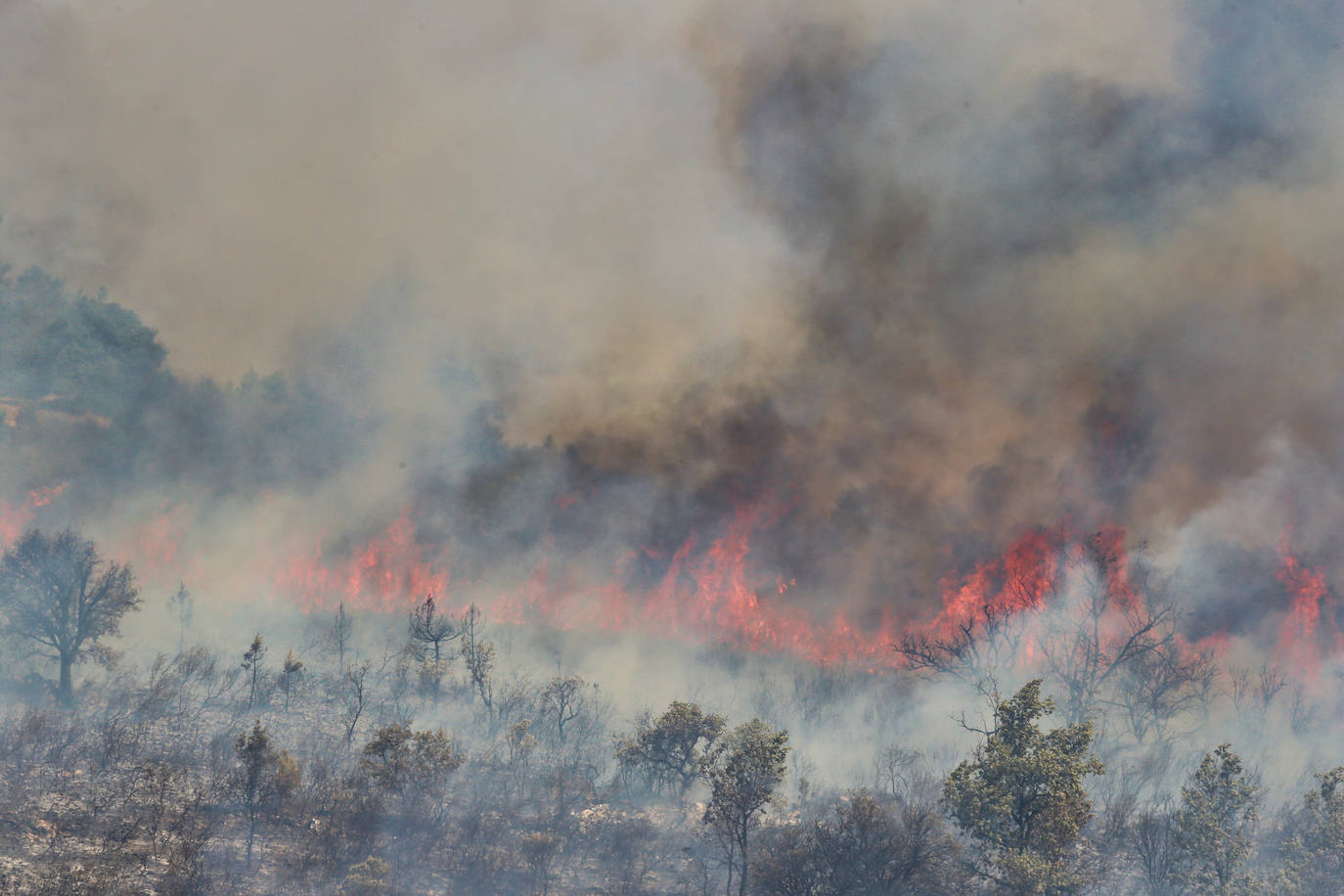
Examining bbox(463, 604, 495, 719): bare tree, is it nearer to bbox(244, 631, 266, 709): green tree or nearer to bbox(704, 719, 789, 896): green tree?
bbox(244, 631, 266, 709): green tree

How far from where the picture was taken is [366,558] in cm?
6881

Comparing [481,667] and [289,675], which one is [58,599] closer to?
[289,675]

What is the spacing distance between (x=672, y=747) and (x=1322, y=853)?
92.2 ft

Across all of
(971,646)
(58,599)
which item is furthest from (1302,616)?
(58,599)

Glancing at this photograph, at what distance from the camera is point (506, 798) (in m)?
43.9

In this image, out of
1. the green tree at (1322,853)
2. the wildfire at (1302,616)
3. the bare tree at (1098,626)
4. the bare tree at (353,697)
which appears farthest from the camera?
the wildfire at (1302,616)

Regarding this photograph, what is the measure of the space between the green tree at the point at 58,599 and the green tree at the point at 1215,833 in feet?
179

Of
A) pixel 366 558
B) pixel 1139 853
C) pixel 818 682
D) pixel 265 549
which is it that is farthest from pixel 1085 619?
pixel 265 549

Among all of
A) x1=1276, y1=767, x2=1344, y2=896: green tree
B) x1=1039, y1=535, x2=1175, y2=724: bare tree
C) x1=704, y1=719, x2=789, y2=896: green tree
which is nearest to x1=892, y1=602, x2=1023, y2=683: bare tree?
x1=1039, y1=535, x2=1175, y2=724: bare tree

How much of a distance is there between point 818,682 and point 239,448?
51379mm

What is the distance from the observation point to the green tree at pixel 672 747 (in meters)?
45.3

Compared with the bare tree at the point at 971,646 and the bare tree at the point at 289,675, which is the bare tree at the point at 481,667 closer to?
the bare tree at the point at 289,675

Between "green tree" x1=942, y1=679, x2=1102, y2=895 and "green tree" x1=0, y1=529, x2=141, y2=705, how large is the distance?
1815 inches

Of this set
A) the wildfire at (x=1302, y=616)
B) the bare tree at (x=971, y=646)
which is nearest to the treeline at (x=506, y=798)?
the bare tree at (x=971, y=646)
